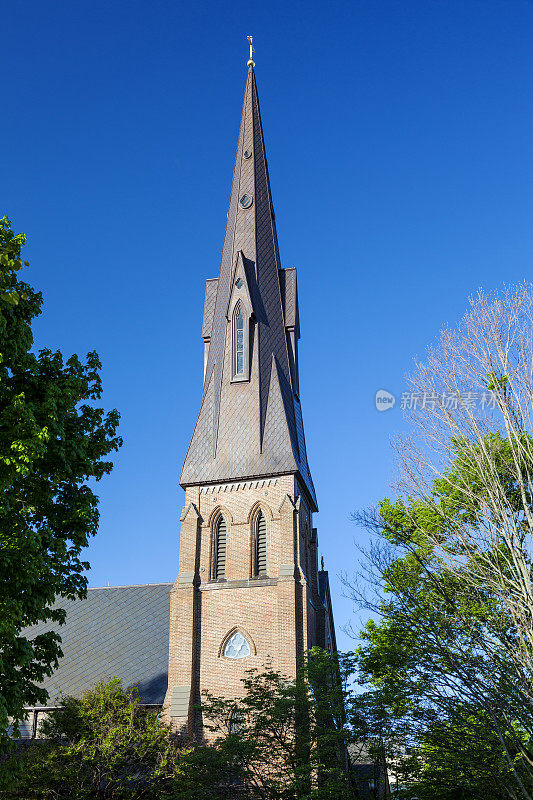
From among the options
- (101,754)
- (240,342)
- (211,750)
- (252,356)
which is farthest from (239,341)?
(211,750)

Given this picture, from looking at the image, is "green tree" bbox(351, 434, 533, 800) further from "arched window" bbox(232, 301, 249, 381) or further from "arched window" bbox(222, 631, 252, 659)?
"arched window" bbox(232, 301, 249, 381)

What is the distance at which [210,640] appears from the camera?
24.8 meters

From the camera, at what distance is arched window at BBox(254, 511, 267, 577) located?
2577 centimetres

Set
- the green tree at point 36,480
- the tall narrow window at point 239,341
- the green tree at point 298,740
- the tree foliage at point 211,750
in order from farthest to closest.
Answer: the tall narrow window at point 239,341
the tree foliage at point 211,750
the green tree at point 298,740
the green tree at point 36,480

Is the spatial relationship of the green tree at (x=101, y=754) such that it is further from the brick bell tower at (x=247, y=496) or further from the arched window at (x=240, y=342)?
the arched window at (x=240, y=342)

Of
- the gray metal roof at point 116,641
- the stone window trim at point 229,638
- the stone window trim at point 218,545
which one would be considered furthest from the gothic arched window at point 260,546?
the gray metal roof at point 116,641

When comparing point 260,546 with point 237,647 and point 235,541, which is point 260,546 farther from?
point 237,647

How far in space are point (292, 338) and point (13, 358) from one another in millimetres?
18737

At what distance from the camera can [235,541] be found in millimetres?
26141

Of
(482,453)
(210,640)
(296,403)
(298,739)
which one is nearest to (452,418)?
(482,453)

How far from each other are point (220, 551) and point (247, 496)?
2.02 metres

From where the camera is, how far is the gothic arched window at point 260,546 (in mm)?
25766

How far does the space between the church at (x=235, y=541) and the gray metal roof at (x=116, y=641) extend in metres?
0.05

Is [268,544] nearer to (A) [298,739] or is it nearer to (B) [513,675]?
(A) [298,739]
